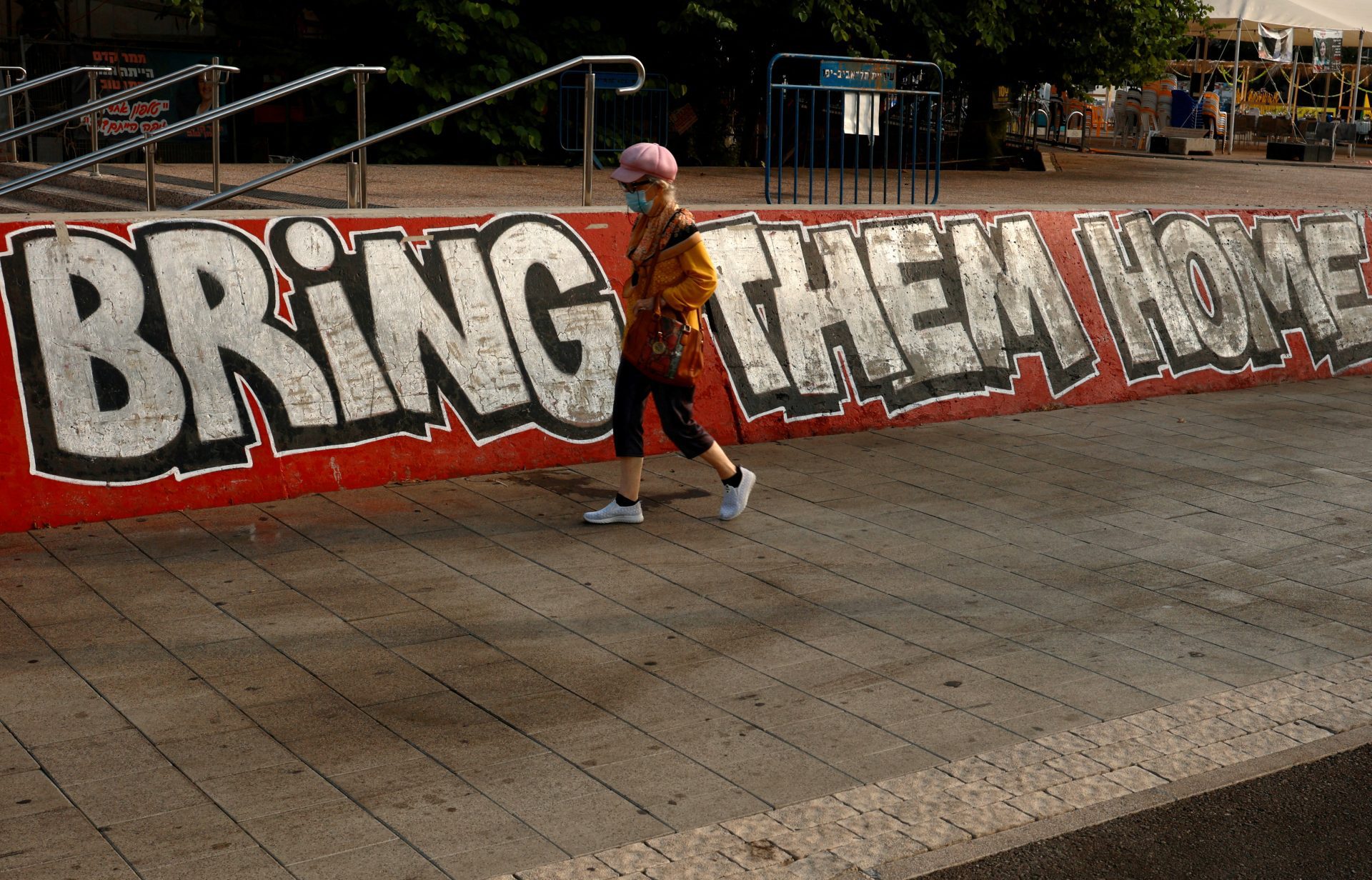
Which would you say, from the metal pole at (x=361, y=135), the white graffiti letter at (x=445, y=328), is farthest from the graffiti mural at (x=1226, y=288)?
the metal pole at (x=361, y=135)

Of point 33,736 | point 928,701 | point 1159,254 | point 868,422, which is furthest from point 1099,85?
point 33,736

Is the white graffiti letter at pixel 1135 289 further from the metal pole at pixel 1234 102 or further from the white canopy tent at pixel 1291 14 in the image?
the metal pole at pixel 1234 102

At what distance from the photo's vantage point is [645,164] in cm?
663

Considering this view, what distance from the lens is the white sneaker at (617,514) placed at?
23.1ft

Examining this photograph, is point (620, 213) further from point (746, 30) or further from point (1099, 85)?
point (1099, 85)

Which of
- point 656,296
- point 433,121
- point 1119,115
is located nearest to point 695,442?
point 656,296

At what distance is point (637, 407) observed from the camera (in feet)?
22.7

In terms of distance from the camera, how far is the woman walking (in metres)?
6.70

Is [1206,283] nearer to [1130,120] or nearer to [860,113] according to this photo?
[860,113]

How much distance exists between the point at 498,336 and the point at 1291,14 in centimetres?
1795

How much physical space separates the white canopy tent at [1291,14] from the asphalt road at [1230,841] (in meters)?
19.2

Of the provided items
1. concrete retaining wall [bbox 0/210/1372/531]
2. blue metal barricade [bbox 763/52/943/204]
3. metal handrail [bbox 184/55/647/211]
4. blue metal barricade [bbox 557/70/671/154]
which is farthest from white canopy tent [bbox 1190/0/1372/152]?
metal handrail [bbox 184/55/647/211]

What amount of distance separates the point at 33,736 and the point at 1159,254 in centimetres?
907

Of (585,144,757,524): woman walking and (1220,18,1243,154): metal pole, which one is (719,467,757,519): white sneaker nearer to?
(585,144,757,524): woman walking
